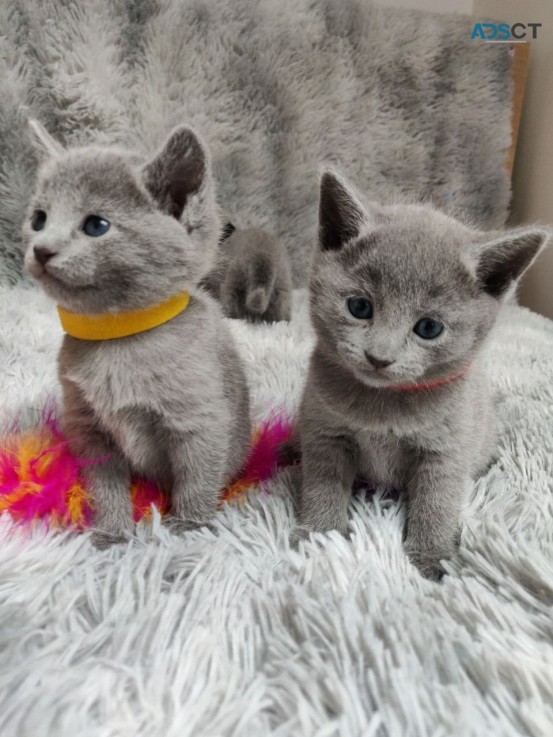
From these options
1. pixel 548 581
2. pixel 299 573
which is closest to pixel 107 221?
pixel 299 573

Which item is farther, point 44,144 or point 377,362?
point 44,144

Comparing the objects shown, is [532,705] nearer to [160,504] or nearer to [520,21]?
[160,504]

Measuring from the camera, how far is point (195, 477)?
69 cm

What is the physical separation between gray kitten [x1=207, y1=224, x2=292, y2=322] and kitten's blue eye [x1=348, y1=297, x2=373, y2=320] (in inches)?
35.6

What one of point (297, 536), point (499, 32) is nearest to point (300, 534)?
point (297, 536)

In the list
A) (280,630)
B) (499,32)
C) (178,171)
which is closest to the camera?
(280,630)

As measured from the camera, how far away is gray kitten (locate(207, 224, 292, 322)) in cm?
154

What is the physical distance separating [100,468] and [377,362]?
36 cm

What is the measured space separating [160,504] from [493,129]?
1.67 metres

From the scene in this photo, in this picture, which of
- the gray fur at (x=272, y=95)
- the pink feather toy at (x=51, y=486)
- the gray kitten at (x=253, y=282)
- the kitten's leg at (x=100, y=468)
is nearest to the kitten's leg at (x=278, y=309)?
the gray kitten at (x=253, y=282)

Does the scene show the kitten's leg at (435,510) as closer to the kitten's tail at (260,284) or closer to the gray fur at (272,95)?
the kitten's tail at (260,284)

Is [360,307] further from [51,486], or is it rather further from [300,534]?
[51,486]

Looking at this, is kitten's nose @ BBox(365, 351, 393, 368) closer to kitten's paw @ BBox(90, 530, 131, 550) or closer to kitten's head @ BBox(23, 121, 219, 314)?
kitten's head @ BBox(23, 121, 219, 314)

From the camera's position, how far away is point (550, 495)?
0.75 m
